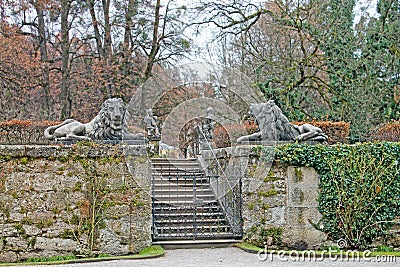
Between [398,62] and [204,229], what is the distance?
9.44 metres

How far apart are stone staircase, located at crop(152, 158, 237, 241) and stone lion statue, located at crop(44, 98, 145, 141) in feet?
3.44

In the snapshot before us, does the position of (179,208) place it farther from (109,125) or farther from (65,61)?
(65,61)

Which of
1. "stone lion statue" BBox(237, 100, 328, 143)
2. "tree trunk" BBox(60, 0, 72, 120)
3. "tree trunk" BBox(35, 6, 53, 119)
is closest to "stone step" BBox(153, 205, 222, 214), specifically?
"stone lion statue" BBox(237, 100, 328, 143)

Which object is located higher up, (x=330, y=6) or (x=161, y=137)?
(x=330, y=6)

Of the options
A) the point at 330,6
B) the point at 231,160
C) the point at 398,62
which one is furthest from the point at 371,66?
the point at 231,160

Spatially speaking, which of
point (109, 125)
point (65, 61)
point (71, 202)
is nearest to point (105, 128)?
point (109, 125)

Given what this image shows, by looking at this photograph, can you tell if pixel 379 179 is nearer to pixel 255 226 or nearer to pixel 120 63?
pixel 255 226

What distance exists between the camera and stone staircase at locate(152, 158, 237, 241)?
9237mm

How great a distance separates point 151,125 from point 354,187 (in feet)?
27.2

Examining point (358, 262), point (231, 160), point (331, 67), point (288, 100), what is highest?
point (331, 67)

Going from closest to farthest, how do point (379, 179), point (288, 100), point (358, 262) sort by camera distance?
1. point (358, 262)
2. point (379, 179)
3. point (288, 100)

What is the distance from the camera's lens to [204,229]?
9469 millimetres

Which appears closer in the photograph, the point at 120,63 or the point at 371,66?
the point at 371,66

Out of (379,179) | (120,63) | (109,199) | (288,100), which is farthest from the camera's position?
(120,63)
